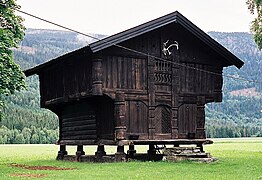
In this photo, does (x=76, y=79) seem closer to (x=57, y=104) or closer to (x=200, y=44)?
(x=57, y=104)

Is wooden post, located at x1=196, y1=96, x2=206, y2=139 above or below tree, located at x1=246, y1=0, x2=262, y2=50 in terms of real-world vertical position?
below

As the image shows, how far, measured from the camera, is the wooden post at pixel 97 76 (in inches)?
1132

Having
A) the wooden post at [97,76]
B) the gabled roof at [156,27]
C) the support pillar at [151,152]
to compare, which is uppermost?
the gabled roof at [156,27]

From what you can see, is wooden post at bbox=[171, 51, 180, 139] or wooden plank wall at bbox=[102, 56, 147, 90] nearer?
Result: wooden plank wall at bbox=[102, 56, 147, 90]

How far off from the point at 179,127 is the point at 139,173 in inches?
426

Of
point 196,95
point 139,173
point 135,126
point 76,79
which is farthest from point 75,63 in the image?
point 139,173

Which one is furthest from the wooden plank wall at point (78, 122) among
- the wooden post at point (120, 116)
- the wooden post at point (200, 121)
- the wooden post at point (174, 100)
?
the wooden post at point (200, 121)

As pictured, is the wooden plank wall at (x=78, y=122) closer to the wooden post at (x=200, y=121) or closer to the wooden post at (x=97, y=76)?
the wooden post at (x=97, y=76)

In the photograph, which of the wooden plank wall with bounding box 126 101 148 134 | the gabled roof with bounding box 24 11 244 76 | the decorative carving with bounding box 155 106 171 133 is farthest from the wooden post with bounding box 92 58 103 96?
the decorative carving with bounding box 155 106 171 133

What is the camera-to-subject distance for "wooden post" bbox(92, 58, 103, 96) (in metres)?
28.8

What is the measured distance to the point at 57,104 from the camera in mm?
35688

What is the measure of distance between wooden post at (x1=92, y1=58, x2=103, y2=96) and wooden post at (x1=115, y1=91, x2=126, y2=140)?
4.08 ft

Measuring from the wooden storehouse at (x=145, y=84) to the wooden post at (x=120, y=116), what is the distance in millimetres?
53

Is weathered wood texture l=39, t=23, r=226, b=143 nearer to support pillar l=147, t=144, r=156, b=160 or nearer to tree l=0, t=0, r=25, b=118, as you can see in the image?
support pillar l=147, t=144, r=156, b=160
